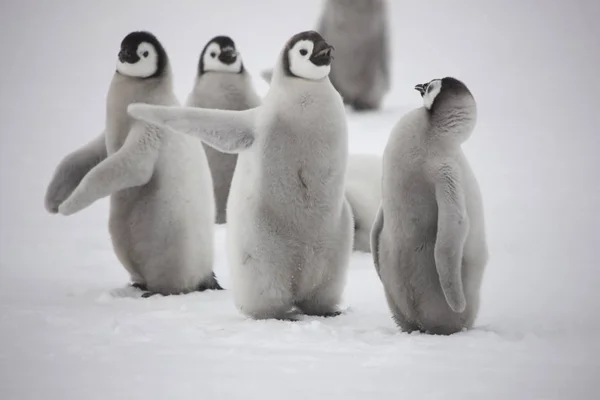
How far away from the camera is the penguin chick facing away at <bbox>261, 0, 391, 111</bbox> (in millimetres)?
8492

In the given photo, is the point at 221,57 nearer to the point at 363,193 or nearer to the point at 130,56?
the point at 363,193

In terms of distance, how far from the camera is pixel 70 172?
4789mm

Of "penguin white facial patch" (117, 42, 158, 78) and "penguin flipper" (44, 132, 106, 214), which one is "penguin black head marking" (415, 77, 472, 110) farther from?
"penguin flipper" (44, 132, 106, 214)

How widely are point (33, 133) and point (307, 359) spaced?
7.17 metres

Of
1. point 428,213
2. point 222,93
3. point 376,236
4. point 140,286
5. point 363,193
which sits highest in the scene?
point 222,93

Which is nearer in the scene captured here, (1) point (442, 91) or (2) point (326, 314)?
(1) point (442, 91)

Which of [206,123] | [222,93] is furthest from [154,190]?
[222,93]

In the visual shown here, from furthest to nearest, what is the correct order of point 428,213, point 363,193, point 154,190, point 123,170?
point 363,193
point 154,190
point 123,170
point 428,213

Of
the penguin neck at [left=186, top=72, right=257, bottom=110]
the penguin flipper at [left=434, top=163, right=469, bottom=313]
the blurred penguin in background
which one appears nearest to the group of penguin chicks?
the penguin flipper at [left=434, top=163, right=469, bottom=313]

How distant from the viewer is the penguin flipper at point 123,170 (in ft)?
13.6

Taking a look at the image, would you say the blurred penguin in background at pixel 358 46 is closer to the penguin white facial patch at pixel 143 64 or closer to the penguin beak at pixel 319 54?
the penguin white facial patch at pixel 143 64

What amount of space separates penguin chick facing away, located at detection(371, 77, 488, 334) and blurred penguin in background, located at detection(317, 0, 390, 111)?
5.01 meters

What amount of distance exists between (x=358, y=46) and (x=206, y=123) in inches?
197

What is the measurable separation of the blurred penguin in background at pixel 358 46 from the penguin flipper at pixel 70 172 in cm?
402
